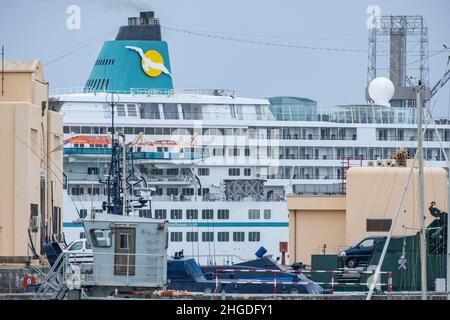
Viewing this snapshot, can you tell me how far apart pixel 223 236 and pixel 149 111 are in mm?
8271

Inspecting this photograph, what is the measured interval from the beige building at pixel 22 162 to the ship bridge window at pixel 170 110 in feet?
111

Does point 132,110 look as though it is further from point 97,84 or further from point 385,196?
point 385,196

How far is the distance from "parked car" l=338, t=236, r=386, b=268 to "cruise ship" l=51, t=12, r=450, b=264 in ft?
76.6

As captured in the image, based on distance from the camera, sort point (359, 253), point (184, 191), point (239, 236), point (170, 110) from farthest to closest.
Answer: point (170, 110) → point (184, 191) → point (239, 236) → point (359, 253)

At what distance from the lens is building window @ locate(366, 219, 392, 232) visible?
2788cm

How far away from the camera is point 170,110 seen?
60.3m

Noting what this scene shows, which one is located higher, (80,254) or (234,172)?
(234,172)

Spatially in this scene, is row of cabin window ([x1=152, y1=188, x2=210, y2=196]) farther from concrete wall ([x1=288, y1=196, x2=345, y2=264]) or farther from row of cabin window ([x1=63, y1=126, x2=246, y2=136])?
concrete wall ([x1=288, y1=196, x2=345, y2=264])

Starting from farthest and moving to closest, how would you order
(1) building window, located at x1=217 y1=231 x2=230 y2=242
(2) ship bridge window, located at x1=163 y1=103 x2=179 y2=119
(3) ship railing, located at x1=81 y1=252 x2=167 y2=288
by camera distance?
(2) ship bridge window, located at x1=163 y1=103 x2=179 y2=119 < (1) building window, located at x1=217 y1=231 x2=230 y2=242 < (3) ship railing, located at x1=81 y1=252 x2=167 y2=288

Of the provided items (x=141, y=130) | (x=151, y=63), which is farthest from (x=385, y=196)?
(x=151, y=63)

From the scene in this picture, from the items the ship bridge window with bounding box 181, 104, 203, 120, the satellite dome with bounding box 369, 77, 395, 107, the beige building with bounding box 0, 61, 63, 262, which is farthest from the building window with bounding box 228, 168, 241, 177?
the beige building with bounding box 0, 61, 63, 262

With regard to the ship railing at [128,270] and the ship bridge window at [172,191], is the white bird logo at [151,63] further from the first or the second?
the ship railing at [128,270]
